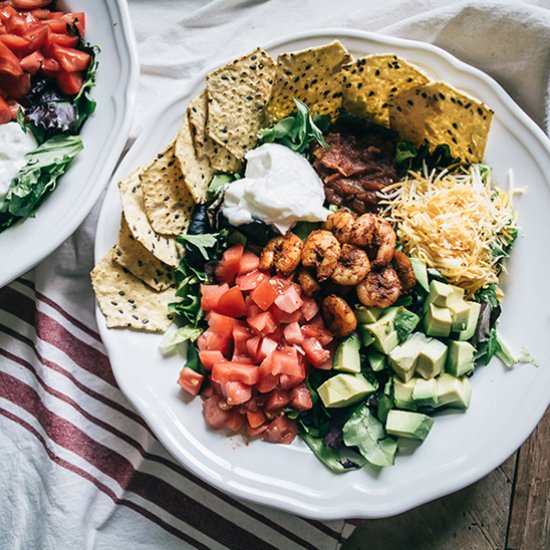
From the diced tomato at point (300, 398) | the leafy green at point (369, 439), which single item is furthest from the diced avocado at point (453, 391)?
the diced tomato at point (300, 398)

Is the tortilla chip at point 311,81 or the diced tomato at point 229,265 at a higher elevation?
the tortilla chip at point 311,81

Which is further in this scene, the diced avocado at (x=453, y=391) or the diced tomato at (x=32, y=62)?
the diced tomato at (x=32, y=62)

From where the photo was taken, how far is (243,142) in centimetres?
280

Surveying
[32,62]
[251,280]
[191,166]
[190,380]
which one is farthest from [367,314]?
[32,62]

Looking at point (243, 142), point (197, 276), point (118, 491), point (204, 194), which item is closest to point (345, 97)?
point (243, 142)

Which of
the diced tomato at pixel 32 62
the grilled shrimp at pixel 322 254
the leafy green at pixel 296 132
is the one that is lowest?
the grilled shrimp at pixel 322 254

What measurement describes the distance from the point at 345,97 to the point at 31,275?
1449 millimetres

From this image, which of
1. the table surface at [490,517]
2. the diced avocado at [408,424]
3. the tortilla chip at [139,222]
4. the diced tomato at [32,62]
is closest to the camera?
the diced avocado at [408,424]

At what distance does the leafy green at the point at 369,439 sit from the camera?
254 centimetres

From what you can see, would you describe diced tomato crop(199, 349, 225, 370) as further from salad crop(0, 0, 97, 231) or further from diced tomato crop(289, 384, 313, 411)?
salad crop(0, 0, 97, 231)

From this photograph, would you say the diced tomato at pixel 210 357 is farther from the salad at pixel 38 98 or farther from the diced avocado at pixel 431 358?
the salad at pixel 38 98

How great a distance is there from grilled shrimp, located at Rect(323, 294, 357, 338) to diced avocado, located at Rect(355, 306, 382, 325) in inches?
1.7

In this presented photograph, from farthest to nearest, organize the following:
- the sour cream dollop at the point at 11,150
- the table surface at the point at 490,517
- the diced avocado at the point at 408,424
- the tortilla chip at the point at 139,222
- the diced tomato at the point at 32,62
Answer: the table surface at the point at 490,517, the diced tomato at the point at 32,62, the sour cream dollop at the point at 11,150, the tortilla chip at the point at 139,222, the diced avocado at the point at 408,424

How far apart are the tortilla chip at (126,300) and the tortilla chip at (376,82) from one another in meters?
1.04
